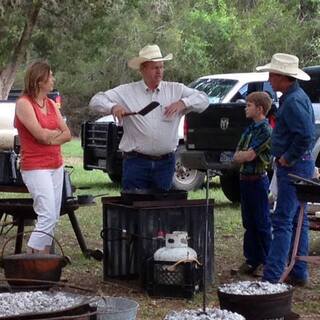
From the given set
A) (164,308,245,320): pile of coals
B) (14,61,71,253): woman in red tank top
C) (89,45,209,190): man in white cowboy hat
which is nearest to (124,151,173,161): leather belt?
(89,45,209,190): man in white cowboy hat

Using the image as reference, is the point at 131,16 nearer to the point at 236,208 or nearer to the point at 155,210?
the point at 236,208

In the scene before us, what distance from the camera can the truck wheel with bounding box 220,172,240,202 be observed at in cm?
1264

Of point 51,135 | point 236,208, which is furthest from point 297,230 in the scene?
point 236,208

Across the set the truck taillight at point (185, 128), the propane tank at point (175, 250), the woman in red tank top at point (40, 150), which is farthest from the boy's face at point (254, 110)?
the truck taillight at point (185, 128)

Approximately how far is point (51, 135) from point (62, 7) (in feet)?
72.2

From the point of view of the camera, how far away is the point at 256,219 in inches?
305

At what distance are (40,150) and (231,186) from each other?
591cm

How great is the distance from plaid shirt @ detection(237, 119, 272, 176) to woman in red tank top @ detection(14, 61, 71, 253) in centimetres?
154

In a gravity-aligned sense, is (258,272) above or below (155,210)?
below

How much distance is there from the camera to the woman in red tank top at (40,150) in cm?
713

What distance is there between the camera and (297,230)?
7074 mm

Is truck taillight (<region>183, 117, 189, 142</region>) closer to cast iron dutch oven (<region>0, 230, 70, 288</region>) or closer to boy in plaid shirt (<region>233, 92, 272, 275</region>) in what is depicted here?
boy in plaid shirt (<region>233, 92, 272, 275</region>)

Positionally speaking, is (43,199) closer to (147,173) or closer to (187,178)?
(147,173)

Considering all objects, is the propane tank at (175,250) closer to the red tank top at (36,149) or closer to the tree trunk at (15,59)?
the red tank top at (36,149)
